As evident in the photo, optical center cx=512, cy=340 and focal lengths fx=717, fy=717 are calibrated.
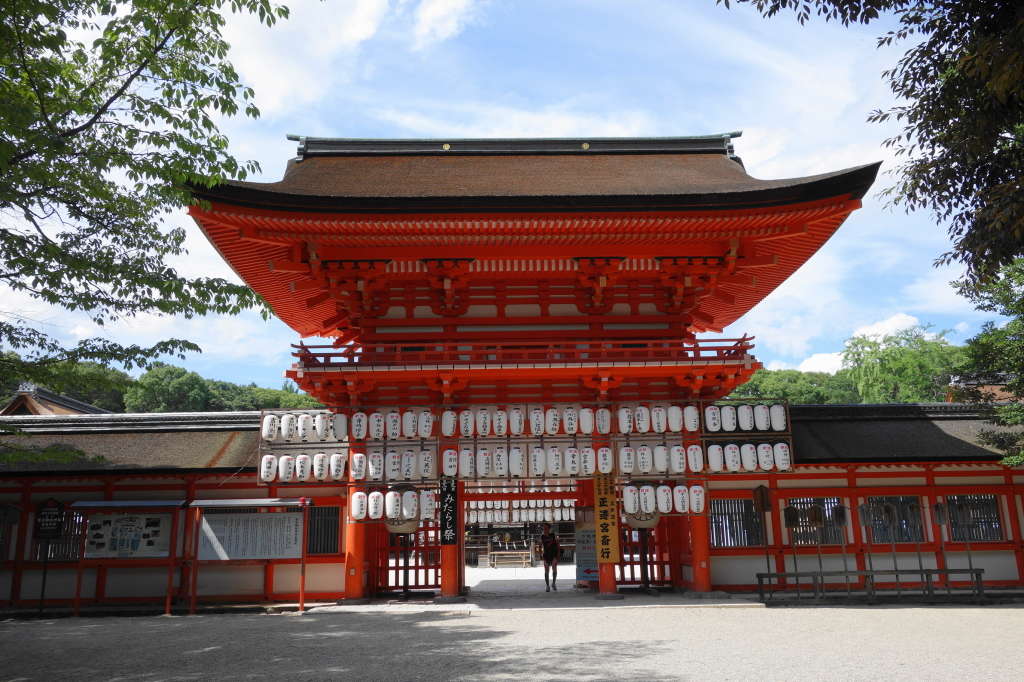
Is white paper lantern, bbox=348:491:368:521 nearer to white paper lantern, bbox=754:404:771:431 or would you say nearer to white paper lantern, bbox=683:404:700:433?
white paper lantern, bbox=683:404:700:433

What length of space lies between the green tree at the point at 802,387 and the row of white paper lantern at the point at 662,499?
47.5 m

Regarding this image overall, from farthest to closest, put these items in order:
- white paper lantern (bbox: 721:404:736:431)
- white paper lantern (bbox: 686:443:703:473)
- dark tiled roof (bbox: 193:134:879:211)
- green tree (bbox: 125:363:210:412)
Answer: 1. green tree (bbox: 125:363:210:412)
2. white paper lantern (bbox: 721:404:736:431)
3. white paper lantern (bbox: 686:443:703:473)
4. dark tiled roof (bbox: 193:134:879:211)

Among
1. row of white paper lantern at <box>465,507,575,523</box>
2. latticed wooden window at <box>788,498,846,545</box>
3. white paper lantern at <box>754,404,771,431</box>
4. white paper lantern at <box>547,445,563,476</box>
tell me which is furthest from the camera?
row of white paper lantern at <box>465,507,575,523</box>

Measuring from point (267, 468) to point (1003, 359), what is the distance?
15.7m

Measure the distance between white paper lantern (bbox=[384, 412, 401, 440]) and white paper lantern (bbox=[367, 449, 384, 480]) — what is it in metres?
0.45

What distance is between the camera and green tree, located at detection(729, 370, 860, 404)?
6160cm

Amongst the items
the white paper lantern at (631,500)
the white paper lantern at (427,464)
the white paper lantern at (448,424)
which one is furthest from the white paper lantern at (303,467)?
the white paper lantern at (631,500)

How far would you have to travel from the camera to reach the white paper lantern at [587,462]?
48.4 feet

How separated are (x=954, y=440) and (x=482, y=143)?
13884mm

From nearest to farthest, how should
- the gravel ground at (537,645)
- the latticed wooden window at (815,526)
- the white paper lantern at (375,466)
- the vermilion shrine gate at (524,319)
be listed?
the gravel ground at (537,645) → the vermilion shrine gate at (524,319) → the white paper lantern at (375,466) → the latticed wooden window at (815,526)

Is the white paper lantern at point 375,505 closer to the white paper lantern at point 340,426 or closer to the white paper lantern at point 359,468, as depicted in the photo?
the white paper lantern at point 359,468

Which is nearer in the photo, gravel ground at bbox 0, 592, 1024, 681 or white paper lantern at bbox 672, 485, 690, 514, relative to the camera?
gravel ground at bbox 0, 592, 1024, 681

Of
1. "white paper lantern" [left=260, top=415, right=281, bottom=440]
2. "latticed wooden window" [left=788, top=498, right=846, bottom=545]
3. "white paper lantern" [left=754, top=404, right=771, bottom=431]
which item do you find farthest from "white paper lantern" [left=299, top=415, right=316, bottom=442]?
"latticed wooden window" [left=788, top=498, right=846, bottom=545]

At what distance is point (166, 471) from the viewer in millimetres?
15773
